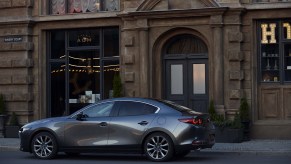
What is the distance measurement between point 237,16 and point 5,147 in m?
8.18

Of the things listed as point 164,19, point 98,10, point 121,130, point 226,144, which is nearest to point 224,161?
point 121,130

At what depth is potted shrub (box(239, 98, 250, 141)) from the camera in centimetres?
2142

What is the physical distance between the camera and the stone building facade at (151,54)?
21812 mm

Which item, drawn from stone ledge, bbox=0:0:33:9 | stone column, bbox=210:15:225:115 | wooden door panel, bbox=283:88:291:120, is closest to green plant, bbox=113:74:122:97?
stone column, bbox=210:15:225:115

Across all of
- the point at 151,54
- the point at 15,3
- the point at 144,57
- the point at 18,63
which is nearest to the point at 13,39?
the point at 18,63

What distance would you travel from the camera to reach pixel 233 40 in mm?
21766

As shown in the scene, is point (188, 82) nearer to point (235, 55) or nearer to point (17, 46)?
point (235, 55)

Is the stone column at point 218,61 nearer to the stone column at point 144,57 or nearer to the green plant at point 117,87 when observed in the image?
the stone column at point 144,57

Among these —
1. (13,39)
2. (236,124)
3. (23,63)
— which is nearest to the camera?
(236,124)

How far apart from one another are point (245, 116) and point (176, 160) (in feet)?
19.0

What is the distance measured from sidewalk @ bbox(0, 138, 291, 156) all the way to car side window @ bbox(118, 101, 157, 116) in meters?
3.17

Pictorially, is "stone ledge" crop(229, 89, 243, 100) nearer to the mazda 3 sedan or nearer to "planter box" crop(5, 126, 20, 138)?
the mazda 3 sedan

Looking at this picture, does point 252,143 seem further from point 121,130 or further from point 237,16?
point 121,130

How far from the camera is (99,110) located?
16812 mm
